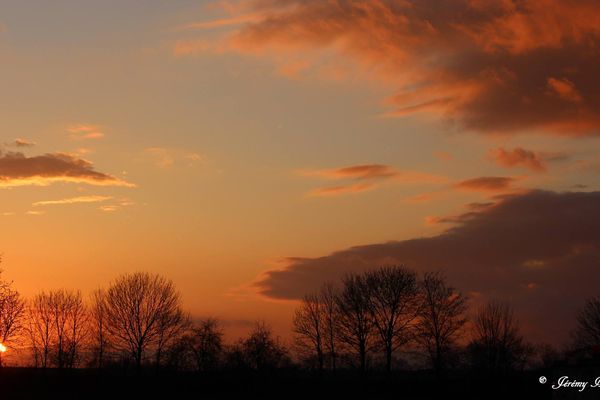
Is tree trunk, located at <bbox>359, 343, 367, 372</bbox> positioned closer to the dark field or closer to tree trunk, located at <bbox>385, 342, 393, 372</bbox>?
tree trunk, located at <bbox>385, 342, 393, 372</bbox>

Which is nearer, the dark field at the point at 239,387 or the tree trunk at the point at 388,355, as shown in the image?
the dark field at the point at 239,387

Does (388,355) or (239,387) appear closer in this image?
(239,387)

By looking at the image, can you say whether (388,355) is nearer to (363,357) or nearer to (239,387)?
(363,357)

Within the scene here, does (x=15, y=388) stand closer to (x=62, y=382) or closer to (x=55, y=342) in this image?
(x=62, y=382)

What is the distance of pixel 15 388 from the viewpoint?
63.4 metres

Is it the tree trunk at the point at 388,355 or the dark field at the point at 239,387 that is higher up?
the tree trunk at the point at 388,355

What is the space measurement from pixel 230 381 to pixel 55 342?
52365 millimetres

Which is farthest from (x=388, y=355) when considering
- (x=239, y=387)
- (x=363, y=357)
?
(x=239, y=387)

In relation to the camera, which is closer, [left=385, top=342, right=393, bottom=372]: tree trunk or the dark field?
the dark field

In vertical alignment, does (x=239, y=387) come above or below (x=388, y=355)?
below

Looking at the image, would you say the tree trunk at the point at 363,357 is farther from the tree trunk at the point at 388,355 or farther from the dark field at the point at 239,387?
the dark field at the point at 239,387

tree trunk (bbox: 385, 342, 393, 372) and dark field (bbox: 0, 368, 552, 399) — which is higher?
tree trunk (bbox: 385, 342, 393, 372)

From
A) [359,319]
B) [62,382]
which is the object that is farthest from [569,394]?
[359,319]

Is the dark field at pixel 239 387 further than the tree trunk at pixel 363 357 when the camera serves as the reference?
No
